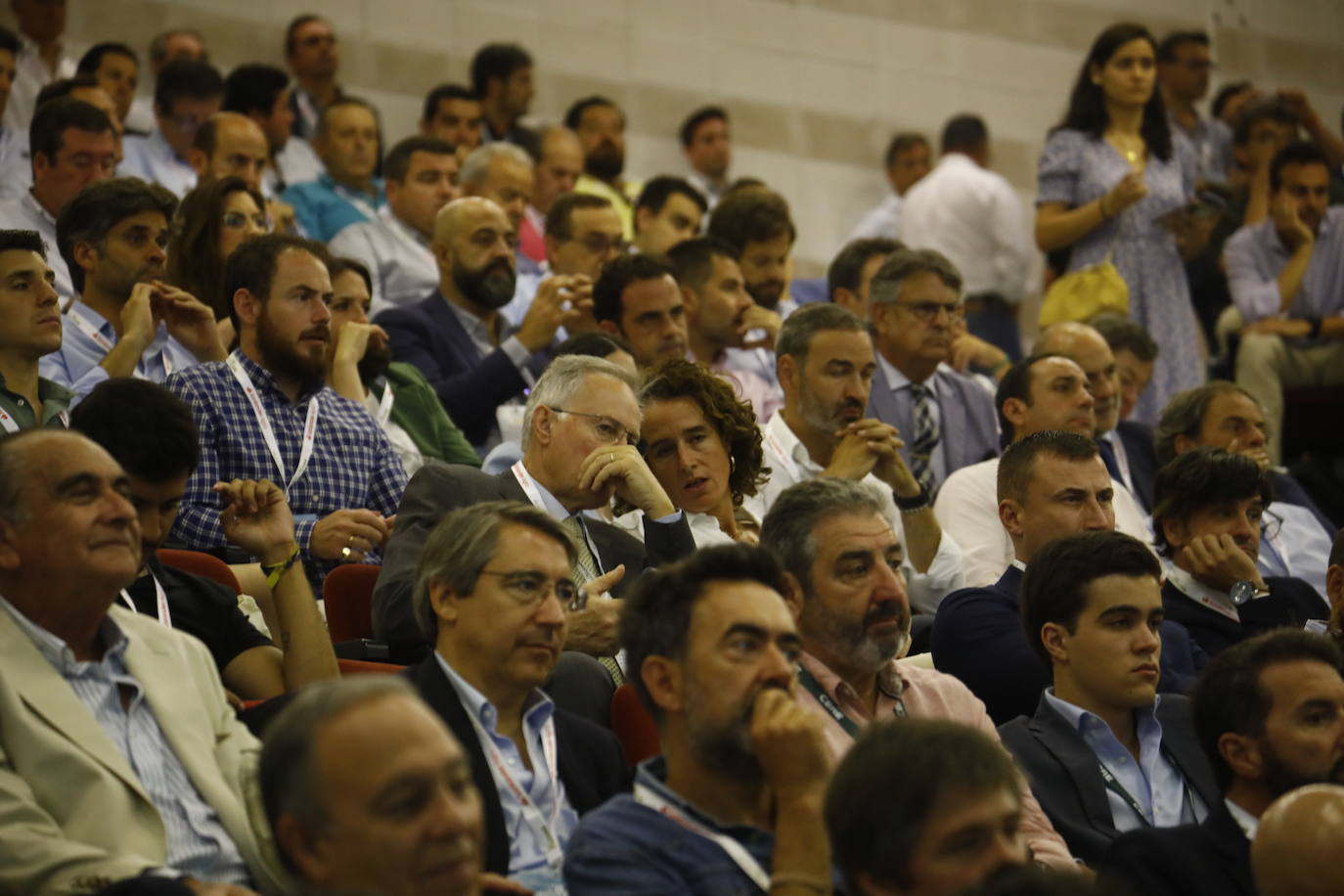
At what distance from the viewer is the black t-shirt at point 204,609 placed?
359cm

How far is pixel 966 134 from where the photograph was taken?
31.5 feet

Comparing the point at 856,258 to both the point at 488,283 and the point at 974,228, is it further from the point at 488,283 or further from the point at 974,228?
the point at 974,228

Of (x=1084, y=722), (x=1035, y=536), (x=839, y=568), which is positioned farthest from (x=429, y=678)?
(x=1035, y=536)

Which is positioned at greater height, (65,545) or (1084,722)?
(65,545)

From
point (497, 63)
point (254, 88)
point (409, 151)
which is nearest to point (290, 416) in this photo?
point (409, 151)

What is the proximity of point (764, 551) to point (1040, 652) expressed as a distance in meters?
1.03

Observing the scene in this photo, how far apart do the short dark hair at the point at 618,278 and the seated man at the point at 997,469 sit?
3.73 feet

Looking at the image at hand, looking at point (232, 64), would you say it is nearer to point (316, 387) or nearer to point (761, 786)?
point (316, 387)

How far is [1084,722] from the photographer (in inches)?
149

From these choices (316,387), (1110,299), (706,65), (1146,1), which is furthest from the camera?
(1146,1)

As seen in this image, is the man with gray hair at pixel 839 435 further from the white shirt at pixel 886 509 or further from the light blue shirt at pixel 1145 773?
the light blue shirt at pixel 1145 773

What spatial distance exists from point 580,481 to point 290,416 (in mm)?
981

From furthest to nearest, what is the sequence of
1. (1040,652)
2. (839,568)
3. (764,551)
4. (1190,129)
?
(1190,129), (1040,652), (839,568), (764,551)

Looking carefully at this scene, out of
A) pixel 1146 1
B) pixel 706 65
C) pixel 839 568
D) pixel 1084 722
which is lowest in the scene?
pixel 1084 722
